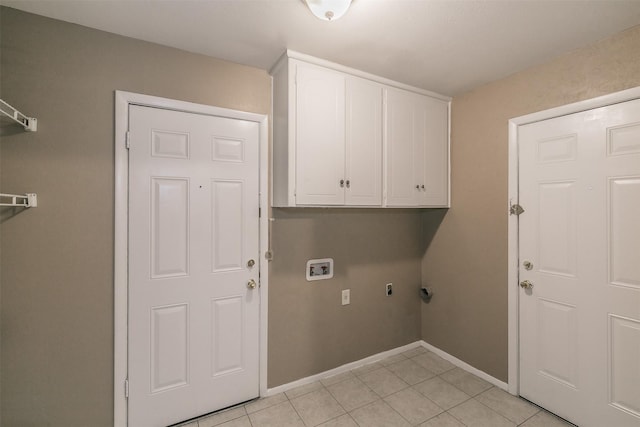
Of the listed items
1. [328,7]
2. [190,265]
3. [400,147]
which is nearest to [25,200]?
[190,265]

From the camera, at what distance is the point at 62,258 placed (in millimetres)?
1475

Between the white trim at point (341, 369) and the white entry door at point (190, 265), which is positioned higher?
the white entry door at point (190, 265)

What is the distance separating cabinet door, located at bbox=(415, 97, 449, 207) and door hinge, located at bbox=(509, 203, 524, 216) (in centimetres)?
52

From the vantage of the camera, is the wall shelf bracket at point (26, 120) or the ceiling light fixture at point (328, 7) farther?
the wall shelf bracket at point (26, 120)

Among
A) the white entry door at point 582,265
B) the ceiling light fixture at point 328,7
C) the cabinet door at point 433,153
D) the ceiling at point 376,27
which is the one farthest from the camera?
the cabinet door at point 433,153

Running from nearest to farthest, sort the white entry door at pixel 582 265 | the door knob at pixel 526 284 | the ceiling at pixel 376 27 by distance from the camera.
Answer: the ceiling at pixel 376 27
the white entry door at pixel 582 265
the door knob at pixel 526 284

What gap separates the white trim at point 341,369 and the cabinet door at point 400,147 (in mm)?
1404

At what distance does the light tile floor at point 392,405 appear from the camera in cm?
175

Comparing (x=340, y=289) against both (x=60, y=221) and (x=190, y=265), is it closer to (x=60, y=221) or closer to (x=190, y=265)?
(x=190, y=265)

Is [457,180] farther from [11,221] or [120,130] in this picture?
[11,221]

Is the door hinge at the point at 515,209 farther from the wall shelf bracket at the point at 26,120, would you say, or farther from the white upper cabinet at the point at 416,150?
the wall shelf bracket at the point at 26,120

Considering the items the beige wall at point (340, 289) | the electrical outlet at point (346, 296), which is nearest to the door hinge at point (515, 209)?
the beige wall at point (340, 289)

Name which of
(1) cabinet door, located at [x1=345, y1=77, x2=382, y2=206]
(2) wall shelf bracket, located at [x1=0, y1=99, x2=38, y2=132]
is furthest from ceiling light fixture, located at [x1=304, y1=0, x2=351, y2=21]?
(2) wall shelf bracket, located at [x1=0, y1=99, x2=38, y2=132]

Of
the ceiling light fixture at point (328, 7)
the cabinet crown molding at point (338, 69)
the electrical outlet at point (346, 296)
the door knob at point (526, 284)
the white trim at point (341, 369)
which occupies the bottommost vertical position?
the white trim at point (341, 369)
